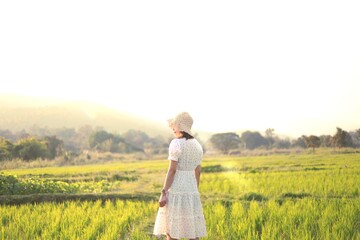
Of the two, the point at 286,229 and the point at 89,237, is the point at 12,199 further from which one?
the point at 286,229

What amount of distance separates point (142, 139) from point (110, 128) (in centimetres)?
2098

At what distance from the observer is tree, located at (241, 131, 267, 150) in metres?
73.4

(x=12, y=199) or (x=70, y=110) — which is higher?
(x=70, y=110)

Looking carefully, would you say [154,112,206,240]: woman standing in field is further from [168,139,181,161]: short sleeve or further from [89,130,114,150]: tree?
[89,130,114,150]: tree

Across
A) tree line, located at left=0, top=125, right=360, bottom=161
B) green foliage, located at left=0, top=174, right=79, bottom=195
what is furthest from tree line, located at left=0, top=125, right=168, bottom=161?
green foliage, located at left=0, top=174, right=79, bottom=195

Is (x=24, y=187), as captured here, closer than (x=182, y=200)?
No

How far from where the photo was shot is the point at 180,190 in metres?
4.70

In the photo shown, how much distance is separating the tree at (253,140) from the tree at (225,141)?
553 cm

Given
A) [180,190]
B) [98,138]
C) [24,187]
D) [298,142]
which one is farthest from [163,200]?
[98,138]

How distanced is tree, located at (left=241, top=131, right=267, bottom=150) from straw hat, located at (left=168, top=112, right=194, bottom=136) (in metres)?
69.6

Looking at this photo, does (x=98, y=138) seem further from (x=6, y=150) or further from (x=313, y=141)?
(x=6, y=150)

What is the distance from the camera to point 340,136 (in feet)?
121

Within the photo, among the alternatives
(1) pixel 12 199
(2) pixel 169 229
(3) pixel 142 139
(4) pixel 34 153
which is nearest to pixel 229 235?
(2) pixel 169 229

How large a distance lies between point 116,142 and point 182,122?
5768 cm
